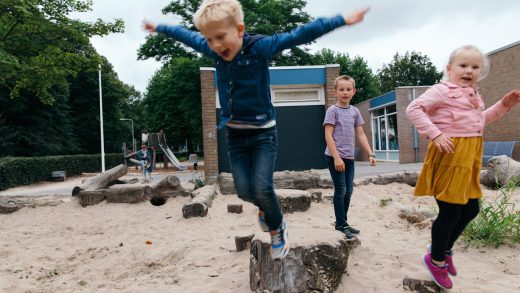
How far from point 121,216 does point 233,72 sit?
6.60 meters

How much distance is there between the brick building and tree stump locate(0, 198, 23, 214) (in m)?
16.2

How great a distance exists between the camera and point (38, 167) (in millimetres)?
20859

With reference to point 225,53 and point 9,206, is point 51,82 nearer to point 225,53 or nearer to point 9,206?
point 9,206

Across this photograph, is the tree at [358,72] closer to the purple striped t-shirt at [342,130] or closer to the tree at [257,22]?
the tree at [257,22]

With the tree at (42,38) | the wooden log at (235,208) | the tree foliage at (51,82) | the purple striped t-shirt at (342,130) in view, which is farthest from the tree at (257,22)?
the purple striped t-shirt at (342,130)

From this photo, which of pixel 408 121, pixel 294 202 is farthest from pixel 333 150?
pixel 408 121

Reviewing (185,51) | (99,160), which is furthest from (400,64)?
(99,160)

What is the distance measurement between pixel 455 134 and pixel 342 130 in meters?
1.61

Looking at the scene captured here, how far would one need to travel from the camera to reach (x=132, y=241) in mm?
6457

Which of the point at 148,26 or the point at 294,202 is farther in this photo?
the point at 294,202

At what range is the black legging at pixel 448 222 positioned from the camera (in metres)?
2.89

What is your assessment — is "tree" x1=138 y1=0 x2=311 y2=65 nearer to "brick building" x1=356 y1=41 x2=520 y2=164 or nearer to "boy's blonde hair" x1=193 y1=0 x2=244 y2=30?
"brick building" x1=356 y1=41 x2=520 y2=164

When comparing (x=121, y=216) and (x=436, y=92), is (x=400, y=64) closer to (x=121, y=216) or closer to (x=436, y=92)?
(x=121, y=216)

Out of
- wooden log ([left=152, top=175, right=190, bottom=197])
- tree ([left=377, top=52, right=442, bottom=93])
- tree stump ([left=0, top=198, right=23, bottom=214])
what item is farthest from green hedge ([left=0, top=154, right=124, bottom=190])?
tree ([left=377, top=52, right=442, bottom=93])
